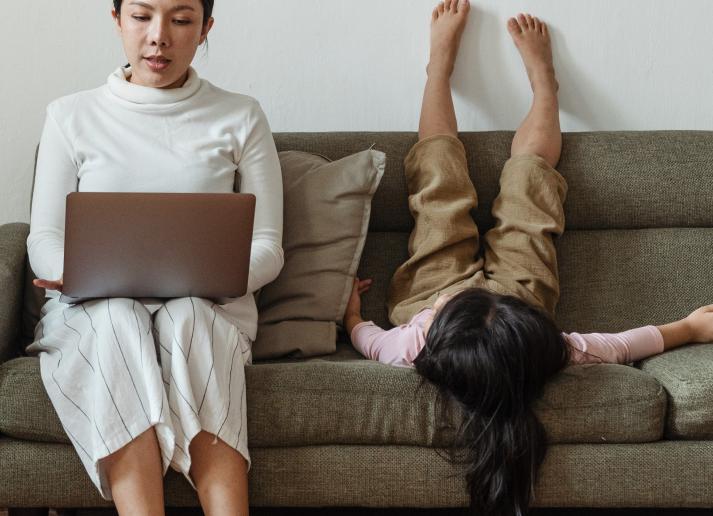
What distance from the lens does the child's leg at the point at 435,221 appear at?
89.3 inches

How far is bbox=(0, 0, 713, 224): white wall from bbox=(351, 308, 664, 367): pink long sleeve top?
0.76 m

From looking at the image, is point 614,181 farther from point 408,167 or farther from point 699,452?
point 699,452

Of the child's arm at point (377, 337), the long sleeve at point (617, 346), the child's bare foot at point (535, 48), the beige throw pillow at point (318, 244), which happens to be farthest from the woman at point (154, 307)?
the child's bare foot at point (535, 48)

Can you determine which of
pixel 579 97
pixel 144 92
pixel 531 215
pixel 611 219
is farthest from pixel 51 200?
pixel 579 97

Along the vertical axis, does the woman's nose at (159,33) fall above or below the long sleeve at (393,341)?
above

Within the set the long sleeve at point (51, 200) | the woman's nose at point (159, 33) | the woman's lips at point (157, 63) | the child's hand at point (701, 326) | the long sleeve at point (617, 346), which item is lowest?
the long sleeve at point (617, 346)

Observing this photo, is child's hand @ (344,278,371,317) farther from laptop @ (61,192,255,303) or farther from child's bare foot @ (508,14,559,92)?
child's bare foot @ (508,14,559,92)

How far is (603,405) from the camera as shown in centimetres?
182

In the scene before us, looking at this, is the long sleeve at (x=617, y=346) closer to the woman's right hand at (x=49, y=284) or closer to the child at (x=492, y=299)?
the child at (x=492, y=299)

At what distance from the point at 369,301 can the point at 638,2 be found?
1.08 m

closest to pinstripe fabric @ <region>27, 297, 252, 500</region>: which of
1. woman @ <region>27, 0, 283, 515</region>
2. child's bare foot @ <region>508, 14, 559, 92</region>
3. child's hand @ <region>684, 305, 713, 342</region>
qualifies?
woman @ <region>27, 0, 283, 515</region>

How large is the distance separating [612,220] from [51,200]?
51.3 inches

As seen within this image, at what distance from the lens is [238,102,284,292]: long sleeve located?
2.04 metres

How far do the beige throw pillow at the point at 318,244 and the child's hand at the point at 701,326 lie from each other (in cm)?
74
